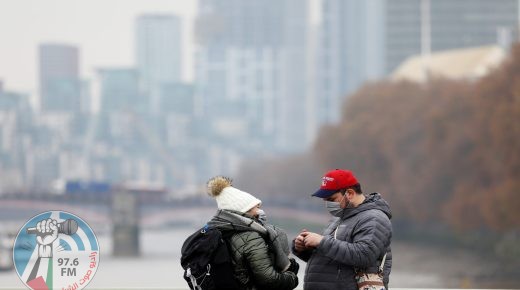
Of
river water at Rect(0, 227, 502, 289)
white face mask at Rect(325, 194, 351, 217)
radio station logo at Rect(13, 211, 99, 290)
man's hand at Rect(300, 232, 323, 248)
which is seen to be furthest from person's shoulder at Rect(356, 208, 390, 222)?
river water at Rect(0, 227, 502, 289)

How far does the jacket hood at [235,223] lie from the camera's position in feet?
27.7

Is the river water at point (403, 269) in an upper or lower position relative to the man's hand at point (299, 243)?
lower

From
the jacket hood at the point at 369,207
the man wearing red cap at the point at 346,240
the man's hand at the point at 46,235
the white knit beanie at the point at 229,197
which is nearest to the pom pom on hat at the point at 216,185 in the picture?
the white knit beanie at the point at 229,197

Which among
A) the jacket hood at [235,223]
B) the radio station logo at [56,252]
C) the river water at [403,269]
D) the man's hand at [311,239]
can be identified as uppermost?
the jacket hood at [235,223]

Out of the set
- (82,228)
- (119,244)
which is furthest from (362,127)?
(82,228)

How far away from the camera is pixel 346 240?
856 cm

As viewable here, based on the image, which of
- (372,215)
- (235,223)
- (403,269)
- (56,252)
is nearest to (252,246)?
(235,223)

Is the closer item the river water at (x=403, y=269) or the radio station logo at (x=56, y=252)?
the radio station logo at (x=56, y=252)

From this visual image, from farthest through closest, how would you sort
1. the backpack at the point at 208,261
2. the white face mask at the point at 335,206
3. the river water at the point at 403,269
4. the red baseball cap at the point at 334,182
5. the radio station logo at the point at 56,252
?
the river water at the point at 403,269 < the radio station logo at the point at 56,252 < the white face mask at the point at 335,206 < the red baseball cap at the point at 334,182 < the backpack at the point at 208,261

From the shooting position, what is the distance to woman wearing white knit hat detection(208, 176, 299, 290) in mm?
8367

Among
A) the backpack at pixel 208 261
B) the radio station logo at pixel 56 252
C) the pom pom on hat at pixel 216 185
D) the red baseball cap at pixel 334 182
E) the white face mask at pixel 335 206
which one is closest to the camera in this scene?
the backpack at pixel 208 261

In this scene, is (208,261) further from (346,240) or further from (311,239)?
(346,240)

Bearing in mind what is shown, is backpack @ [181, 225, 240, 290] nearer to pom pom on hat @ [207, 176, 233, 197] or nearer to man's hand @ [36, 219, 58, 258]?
pom pom on hat @ [207, 176, 233, 197]

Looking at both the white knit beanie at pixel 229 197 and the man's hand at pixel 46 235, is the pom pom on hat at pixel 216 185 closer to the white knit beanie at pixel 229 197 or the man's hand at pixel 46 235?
the white knit beanie at pixel 229 197
